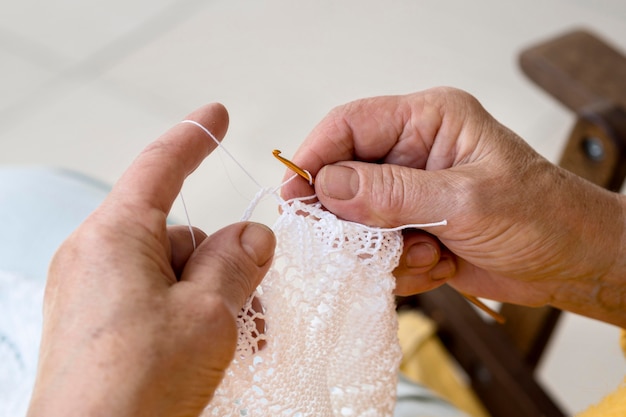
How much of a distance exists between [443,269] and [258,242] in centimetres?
31

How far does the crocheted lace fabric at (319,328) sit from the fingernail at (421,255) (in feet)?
0.15

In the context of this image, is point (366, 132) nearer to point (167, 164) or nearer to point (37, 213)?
point (167, 164)

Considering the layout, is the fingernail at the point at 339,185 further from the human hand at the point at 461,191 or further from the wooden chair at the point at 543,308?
the wooden chair at the point at 543,308

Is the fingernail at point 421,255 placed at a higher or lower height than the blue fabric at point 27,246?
higher

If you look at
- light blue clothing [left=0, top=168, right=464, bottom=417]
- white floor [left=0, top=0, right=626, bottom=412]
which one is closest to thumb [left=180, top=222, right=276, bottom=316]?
light blue clothing [left=0, top=168, right=464, bottom=417]

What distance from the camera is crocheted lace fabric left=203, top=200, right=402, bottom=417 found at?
0.62m

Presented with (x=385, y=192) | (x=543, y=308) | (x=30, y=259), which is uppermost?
(x=385, y=192)

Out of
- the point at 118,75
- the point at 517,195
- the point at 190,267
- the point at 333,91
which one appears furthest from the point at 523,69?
the point at 118,75

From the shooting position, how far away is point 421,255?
0.76 meters

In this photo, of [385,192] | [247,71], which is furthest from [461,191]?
[247,71]

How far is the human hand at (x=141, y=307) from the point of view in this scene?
0.45 metres

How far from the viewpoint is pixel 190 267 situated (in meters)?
0.54

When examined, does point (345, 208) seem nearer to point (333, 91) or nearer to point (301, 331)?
point (301, 331)

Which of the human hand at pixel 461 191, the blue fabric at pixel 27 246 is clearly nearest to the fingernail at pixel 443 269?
the human hand at pixel 461 191
